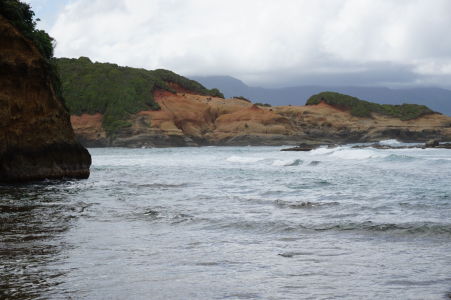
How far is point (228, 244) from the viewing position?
9.92 m

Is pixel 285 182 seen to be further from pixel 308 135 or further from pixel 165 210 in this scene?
pixel 308 135

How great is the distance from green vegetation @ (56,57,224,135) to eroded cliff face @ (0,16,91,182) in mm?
74347

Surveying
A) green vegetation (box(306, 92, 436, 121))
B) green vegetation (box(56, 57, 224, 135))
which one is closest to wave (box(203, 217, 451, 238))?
green vegetation (box(56, 57, 224, 135))

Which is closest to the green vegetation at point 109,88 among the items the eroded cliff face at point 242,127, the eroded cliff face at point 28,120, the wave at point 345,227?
the eroded cliff face at point 242,127

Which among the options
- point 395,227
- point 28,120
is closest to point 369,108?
point 28,120

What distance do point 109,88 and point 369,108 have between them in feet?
173

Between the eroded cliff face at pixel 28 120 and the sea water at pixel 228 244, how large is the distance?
2.68 m

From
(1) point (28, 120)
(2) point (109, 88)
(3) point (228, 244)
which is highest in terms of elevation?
(2) point (109, 88)

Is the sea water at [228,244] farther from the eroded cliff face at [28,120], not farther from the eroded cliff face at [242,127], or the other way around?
the eroded cliff face at [242,127]

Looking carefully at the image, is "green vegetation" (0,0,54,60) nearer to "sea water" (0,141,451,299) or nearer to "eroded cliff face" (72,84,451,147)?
"sea water" (0,141,451,299)

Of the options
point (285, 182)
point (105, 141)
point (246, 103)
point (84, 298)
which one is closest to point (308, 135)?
point (246, 103)

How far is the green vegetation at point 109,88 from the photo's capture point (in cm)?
10162

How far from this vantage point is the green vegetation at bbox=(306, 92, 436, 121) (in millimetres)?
109375

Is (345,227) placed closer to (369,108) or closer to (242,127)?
(242,127)
